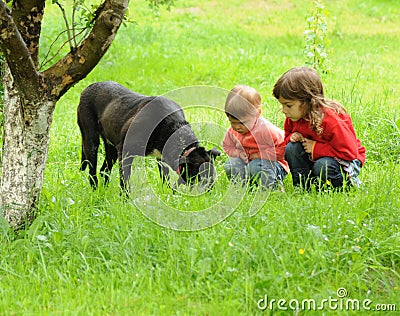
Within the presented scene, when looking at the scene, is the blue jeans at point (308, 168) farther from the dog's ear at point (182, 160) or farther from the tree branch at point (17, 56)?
the tree branch at point (17, 56)

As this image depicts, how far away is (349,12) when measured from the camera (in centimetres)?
1886

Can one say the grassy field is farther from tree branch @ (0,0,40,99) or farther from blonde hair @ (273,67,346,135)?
tree branch @ (0,0,40,99)

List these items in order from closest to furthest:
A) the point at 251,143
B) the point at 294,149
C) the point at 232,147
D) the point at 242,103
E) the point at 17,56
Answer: the point at 17,56 → the point at 242,103 → the point at 294,149 → the point at 251,143 → the point at 232,147

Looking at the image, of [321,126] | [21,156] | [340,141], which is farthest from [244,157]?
[21,156]

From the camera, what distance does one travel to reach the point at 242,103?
523cm

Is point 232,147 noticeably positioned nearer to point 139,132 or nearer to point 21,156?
point 139,132

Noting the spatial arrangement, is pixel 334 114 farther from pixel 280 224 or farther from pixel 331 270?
pixel 331 270

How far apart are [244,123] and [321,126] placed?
65 centimetres

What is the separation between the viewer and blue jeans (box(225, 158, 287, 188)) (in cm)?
525

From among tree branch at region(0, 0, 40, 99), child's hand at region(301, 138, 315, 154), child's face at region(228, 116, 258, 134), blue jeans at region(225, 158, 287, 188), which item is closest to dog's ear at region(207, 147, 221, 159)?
blue jeans at region(225, 158, 287, 188)

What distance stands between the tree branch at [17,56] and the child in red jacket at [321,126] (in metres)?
2.05

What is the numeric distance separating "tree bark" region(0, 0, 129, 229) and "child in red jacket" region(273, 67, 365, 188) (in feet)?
5.48

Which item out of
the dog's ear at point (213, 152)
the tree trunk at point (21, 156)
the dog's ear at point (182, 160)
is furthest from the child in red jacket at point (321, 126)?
the tree trunk at point (21, 156)

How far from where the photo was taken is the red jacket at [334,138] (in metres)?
5.10
